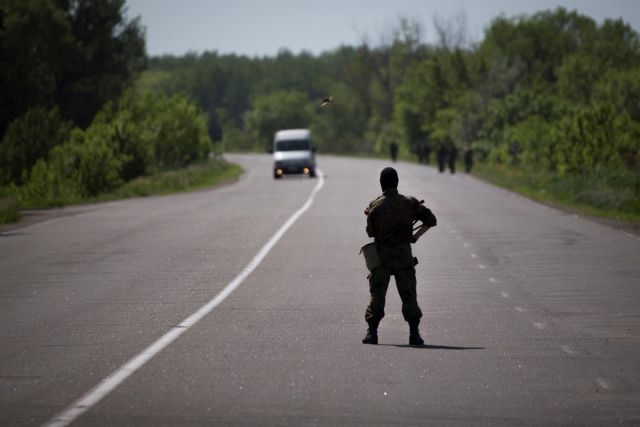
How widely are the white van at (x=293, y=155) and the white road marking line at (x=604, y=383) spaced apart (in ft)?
178

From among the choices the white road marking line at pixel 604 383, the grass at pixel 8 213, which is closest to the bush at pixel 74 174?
the grass at pixel 8 213

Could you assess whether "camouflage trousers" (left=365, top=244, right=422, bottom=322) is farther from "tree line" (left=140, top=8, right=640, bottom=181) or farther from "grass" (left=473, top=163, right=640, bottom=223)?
"tree line" (left=140, top=8, right=640, bottom=181)

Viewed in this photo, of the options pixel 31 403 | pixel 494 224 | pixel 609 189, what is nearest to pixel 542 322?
pixel 31 403

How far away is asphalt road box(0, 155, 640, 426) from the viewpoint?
8.23 meters

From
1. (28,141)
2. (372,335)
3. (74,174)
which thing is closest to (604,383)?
(372,335)

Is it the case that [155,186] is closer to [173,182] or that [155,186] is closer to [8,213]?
[173,182]

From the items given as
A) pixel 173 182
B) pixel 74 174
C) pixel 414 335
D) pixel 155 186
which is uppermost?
pixel 414 335

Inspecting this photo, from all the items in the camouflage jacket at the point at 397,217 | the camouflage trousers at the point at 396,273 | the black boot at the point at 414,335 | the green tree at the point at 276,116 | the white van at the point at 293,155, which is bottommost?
the green tree at the point at 276,116

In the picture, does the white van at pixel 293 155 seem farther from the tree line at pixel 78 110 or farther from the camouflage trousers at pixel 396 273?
the camouflage trousers at pixel 396 273

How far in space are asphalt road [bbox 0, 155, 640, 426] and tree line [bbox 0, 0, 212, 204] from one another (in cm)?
2099

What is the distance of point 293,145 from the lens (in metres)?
65.7

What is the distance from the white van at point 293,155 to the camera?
2530 inches

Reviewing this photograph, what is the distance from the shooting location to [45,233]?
28328 millimetres

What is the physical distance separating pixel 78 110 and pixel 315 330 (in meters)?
57.7
